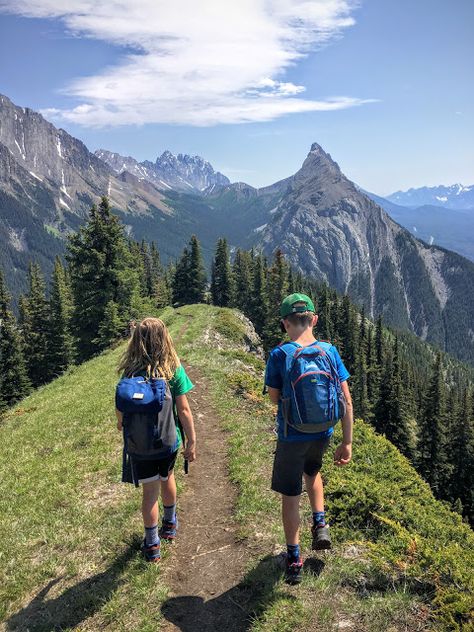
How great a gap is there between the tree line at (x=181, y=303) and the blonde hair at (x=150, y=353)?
29.0 metres

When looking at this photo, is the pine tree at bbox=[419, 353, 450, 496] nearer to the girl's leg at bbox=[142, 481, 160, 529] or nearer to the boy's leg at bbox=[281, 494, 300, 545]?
the boy's leg at bbox=[281, 494, 300, 545]

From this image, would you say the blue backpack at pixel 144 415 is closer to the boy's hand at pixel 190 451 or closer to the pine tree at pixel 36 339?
the boy's hand at pixel 190 451

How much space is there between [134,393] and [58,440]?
358 inches

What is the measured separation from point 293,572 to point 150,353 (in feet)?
12.5

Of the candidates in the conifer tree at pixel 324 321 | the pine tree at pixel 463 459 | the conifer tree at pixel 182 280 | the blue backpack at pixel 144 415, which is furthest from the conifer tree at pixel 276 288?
the blue backpack at pixel 144 415

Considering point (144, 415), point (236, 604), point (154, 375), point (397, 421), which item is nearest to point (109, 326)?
point (154, 375)

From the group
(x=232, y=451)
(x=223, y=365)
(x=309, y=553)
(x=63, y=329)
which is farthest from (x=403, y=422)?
(x=309, y=553)

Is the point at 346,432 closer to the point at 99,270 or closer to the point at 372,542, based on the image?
the point at 372,542

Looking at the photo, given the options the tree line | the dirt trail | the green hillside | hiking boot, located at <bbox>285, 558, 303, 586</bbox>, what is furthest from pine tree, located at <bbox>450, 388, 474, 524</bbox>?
hiking boot, located at <bbox>285, 558, 303, 586</bbox>

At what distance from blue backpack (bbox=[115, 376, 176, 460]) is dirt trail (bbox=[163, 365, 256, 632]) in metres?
2.17

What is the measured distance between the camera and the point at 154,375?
21.5 feet

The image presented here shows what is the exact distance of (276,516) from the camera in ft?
28.0

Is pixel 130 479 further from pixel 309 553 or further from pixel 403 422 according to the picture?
pixel 403 422

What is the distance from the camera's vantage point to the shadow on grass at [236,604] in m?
5.93
